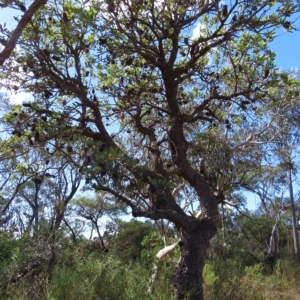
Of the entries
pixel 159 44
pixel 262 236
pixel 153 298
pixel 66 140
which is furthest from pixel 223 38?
pixel 262 236

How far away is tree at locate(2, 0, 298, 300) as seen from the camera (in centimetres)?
570

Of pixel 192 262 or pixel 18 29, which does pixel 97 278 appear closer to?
pixel 192 262

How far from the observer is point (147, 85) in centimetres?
707

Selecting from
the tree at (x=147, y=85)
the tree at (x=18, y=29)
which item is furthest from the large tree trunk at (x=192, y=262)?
the tree at (x=18, y=29)

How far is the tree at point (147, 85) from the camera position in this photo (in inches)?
224

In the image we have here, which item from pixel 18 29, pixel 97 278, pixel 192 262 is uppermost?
pixel 18 29

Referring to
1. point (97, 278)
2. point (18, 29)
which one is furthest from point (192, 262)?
point (18, 29)

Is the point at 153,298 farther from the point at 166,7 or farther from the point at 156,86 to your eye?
the point at 166,7

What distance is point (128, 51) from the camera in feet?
20.4

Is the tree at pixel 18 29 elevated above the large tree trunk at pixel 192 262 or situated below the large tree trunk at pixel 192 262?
above

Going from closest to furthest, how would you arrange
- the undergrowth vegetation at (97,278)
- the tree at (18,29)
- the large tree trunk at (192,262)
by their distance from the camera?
the tree at (18,29) < the undergrowth vegetation at (97,278) < the large tree trunk at (192,262)

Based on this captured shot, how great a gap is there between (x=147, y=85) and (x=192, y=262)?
2845 millimetres

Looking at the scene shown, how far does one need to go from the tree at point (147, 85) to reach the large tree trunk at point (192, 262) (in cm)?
1

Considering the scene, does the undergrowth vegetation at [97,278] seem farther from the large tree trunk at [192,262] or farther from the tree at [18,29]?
the tree at [18,29]
